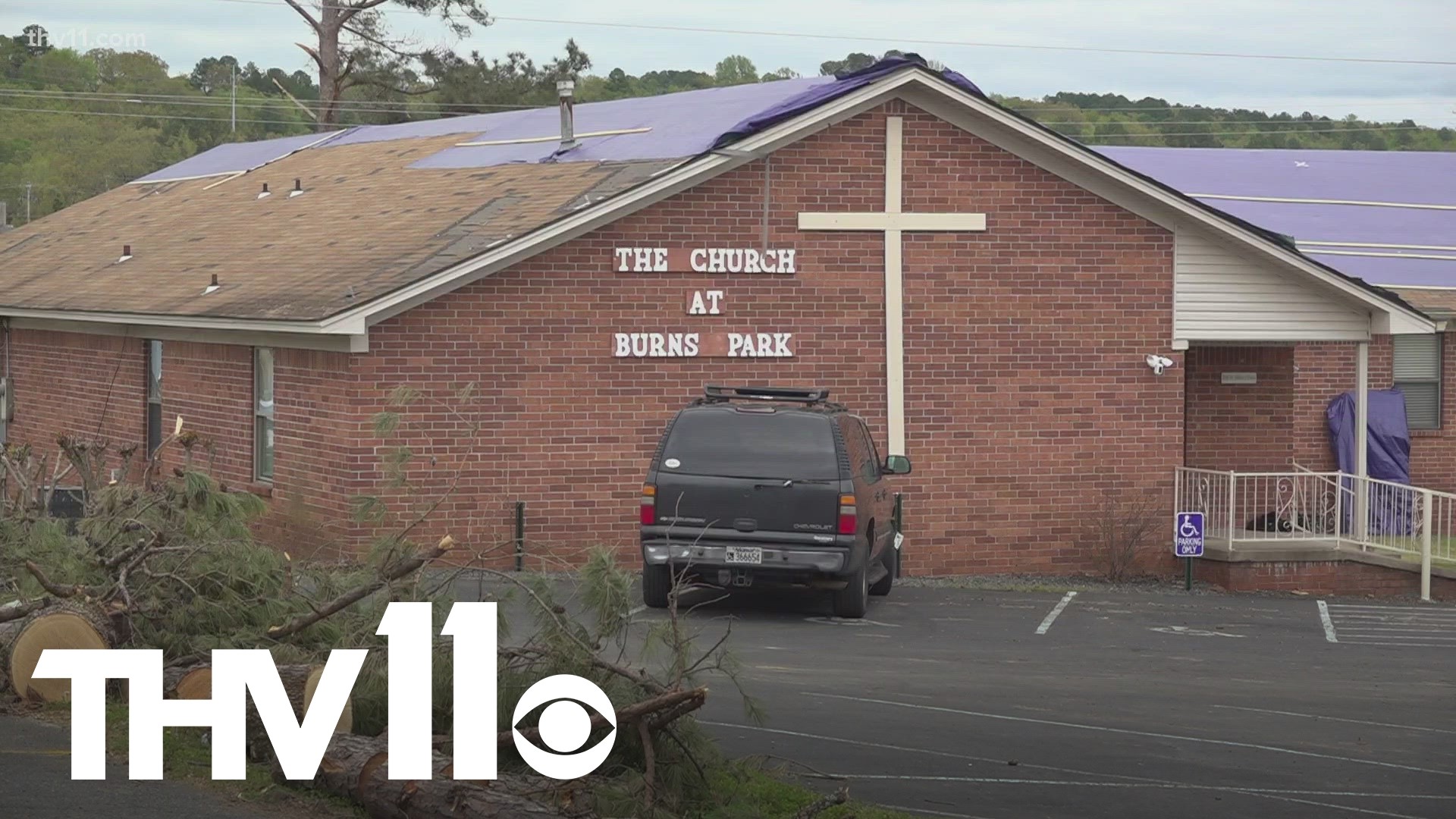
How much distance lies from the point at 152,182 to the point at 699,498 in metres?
22.6

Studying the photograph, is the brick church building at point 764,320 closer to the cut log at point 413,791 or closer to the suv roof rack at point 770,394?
the suv roof rack at point 770,394

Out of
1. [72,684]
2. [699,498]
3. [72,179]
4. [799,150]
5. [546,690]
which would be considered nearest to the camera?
[546,690]

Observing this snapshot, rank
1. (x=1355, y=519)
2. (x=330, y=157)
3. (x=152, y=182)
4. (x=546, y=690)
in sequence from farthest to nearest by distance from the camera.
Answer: (x=152, y=182)
(x=330, y=157)
(x=1355, y=519)
(x=546, y=690)

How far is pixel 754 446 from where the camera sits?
17.2 m

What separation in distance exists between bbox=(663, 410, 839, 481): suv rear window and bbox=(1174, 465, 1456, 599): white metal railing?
22.1ft

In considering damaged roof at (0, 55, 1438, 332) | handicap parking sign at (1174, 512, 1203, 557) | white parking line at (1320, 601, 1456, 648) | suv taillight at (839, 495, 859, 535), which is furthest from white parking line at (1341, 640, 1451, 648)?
damaged roof at (0, 55, 1438, 332)

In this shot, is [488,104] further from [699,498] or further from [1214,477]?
[699,498]

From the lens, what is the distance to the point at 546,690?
10.1m

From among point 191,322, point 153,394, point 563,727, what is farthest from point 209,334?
point 563,727

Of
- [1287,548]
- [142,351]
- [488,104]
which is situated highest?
[488,104]

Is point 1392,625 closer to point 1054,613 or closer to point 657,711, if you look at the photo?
point 1054,613

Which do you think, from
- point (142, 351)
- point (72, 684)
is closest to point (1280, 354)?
point (142, 351)

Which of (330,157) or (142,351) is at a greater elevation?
(330,157)

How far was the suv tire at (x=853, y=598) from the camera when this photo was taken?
17625 mm
